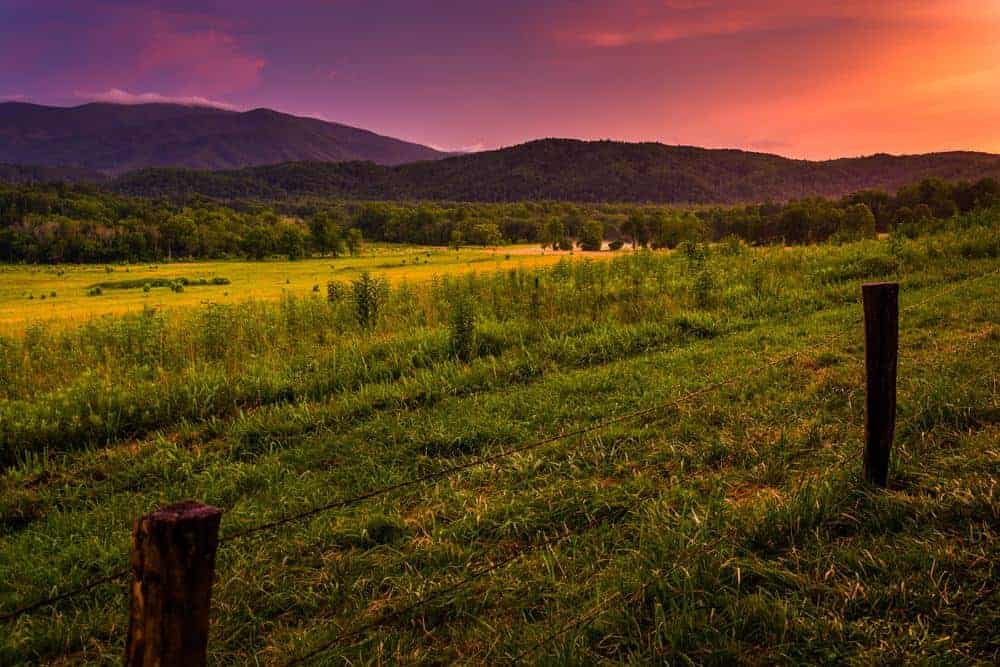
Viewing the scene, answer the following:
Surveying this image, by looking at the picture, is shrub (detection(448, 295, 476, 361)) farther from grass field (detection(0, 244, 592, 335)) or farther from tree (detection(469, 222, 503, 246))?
tree (detection(469, 222, 503, 246))

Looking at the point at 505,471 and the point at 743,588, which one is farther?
the point at 505,471

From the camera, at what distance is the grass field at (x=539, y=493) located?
3.28m

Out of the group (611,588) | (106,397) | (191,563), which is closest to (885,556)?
(611,588)

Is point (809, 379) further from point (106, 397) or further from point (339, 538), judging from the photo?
point (106, 397)

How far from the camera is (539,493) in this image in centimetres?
507

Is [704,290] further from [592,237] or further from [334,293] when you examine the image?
[592,237]

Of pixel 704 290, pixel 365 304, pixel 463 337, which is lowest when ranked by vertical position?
pixel 463 337

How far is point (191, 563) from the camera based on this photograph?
178 centimetres

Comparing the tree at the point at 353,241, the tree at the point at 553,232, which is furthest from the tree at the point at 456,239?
the tree at the point at 353,241

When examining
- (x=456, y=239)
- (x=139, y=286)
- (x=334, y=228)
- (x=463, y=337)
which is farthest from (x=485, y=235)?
(x=463, y=337)

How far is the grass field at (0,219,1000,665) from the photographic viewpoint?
328 cm

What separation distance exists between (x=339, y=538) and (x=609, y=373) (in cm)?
512

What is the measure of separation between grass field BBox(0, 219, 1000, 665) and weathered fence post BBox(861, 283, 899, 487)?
10.1 inches

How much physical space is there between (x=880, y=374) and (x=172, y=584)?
450 centimetres
